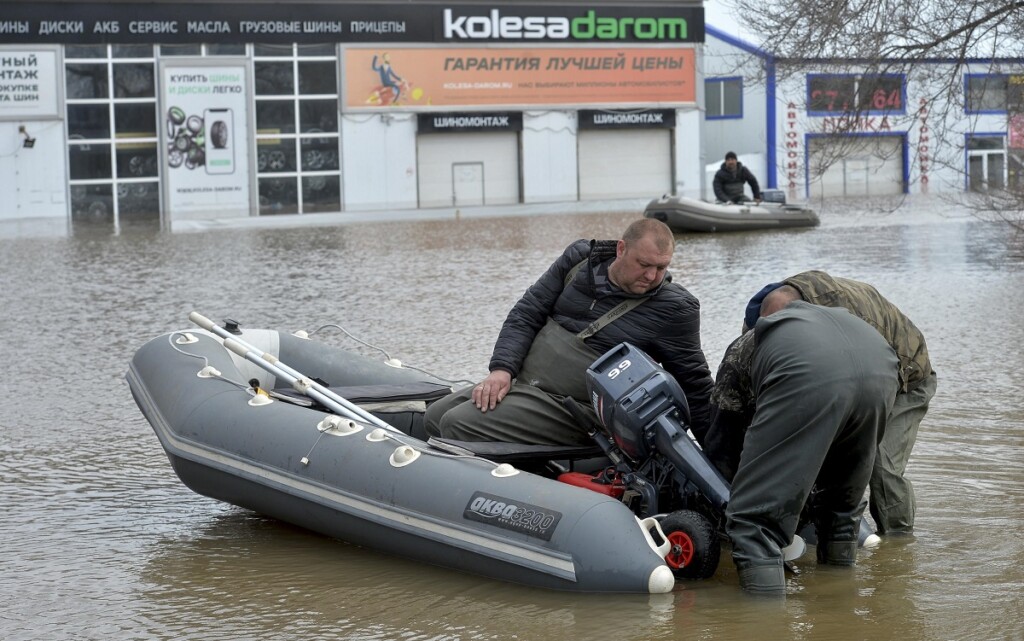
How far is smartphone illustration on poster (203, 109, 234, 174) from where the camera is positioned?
34.9 metres

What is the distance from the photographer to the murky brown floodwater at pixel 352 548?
4582mm

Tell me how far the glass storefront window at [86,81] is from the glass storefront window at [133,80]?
290 millimetres

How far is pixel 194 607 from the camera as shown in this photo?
4852 mm

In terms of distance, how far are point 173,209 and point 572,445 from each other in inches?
1216

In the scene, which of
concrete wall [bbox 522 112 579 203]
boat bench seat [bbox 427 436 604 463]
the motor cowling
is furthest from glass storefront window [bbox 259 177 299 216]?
the motor cowling

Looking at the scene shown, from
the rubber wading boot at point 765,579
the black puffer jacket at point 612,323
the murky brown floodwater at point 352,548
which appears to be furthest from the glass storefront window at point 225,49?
the rubber wading boot at point 765,579

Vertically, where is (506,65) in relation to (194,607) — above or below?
above

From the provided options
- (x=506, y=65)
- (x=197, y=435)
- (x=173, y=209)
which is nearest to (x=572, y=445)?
(x=197, y=435)

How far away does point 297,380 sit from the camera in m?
6.15

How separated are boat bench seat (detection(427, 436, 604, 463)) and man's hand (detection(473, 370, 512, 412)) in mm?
153

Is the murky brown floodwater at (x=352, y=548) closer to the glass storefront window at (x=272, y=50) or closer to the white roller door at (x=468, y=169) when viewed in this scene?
the glass storefront window at (x=272, y=50)

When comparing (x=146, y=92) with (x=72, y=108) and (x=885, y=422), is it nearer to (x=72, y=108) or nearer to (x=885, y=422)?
(x=72, y=108)

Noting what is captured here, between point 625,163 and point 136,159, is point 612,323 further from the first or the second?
point 625,163

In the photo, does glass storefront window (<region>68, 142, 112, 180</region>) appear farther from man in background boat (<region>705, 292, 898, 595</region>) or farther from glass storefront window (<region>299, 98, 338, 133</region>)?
man in background boat (<region>705, 292, 898, 595</region>)
